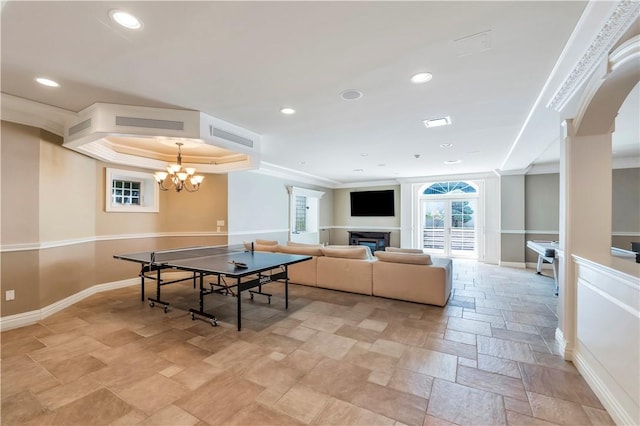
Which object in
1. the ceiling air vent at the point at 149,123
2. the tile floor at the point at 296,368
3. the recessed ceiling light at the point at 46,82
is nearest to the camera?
the tile floor at the point at 296,368

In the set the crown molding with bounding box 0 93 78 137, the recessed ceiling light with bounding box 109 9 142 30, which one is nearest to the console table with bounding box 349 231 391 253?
the crown molding with bounding box 0 93 78 137

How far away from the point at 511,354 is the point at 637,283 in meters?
1.44

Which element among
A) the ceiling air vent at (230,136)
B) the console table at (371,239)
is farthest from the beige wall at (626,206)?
the ceiling air vent at (230,136)

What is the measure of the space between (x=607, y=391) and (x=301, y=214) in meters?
7.67

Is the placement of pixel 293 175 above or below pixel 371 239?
above

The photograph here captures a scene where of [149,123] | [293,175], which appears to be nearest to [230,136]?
[149,123]

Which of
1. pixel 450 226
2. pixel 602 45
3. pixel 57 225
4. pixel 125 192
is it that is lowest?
pixel 450 226

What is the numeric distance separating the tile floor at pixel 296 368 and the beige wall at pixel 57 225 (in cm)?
55

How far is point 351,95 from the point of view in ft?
9.70

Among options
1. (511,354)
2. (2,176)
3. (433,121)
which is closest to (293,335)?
(511,354)

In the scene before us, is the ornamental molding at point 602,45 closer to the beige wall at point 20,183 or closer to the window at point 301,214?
the beige wall at point 20,183

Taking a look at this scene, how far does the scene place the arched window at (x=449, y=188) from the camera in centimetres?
845

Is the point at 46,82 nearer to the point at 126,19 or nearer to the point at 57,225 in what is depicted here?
the point at 126,19

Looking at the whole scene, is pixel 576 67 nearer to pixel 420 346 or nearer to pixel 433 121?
pixel 433 121
